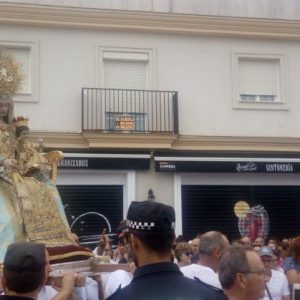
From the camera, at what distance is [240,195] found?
56.2ft

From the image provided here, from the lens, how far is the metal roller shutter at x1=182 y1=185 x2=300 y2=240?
55.1 ft

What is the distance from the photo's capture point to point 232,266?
336 cm

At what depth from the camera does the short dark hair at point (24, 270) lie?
297 centimetres

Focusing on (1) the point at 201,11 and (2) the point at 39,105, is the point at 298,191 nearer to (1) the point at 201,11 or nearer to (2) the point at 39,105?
(1) the point at 201,11

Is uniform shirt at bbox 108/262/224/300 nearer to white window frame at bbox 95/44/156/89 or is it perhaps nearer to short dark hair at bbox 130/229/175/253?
short dark hair at bbox 130/229/175/253

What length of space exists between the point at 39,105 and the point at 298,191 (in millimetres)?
7405

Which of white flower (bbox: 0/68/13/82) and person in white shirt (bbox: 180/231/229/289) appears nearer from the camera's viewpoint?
person in white shirt (bbox: 180/231/229/289)

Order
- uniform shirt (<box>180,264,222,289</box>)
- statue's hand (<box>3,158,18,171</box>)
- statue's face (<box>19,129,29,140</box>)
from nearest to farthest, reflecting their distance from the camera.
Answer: uniform shirt (<box>180,264,222,289</box>) < statue's hand (<box>3,158,18,171</box>) < statue's face (<box>19,129,29,140</box>)

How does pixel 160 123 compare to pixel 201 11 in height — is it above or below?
below

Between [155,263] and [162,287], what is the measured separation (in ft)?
0.45

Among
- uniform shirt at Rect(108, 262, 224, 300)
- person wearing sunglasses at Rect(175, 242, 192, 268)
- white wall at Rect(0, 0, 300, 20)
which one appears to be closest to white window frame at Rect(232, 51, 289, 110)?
white wall at Rect(0, 0, 300, 20)

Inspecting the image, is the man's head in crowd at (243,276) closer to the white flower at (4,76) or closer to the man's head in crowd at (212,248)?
the man's head in crowd at (212,248)

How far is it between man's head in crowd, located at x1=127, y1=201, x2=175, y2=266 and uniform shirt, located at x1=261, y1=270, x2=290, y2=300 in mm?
3707

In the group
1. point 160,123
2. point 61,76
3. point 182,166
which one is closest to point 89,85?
point 61,76
